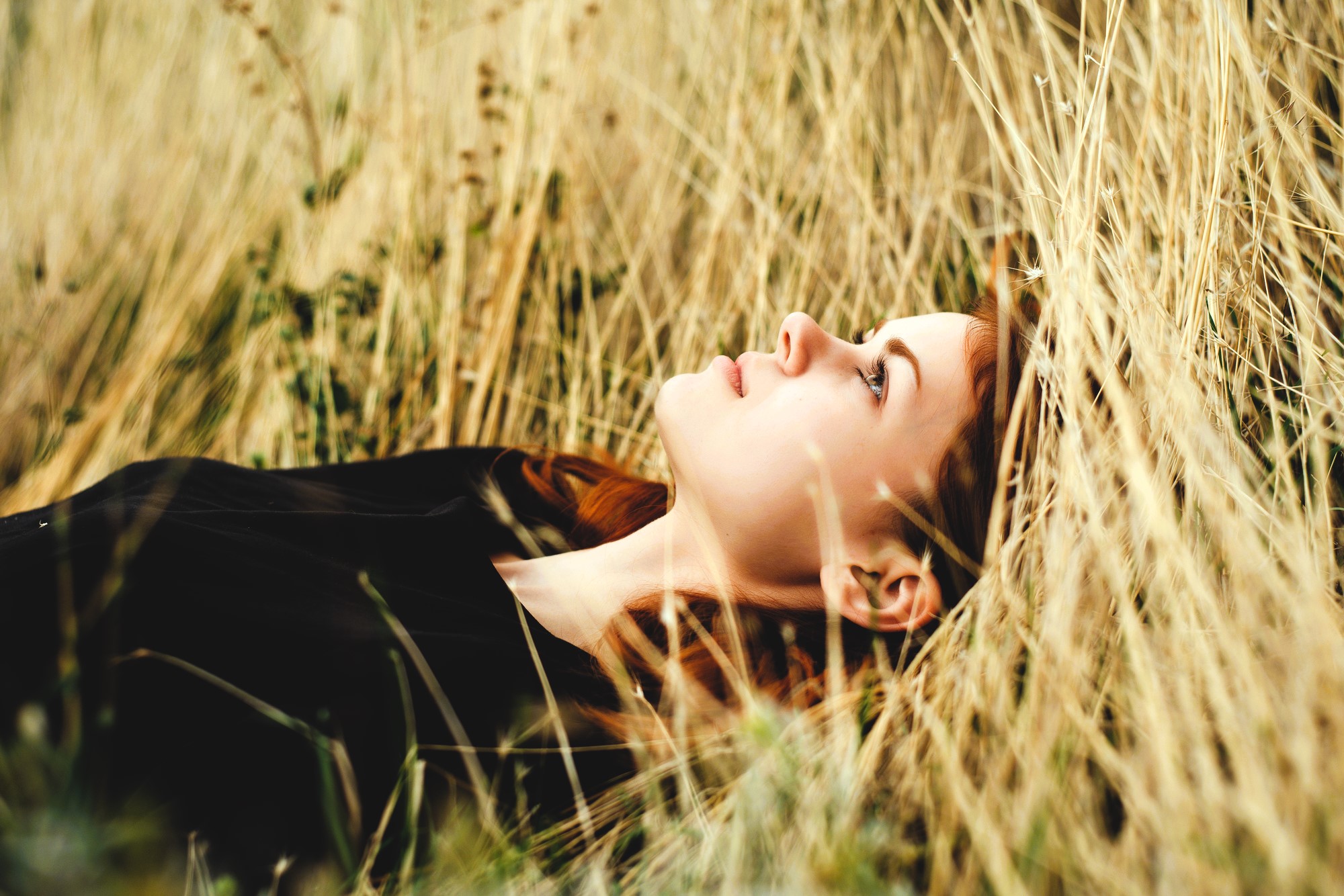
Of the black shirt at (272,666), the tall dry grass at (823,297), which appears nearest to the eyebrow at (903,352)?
the tall dry grass at (823,297)

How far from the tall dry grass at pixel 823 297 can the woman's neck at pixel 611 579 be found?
0.34m

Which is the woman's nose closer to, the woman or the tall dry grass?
the woman

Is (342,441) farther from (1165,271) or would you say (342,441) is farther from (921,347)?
(1165,271)

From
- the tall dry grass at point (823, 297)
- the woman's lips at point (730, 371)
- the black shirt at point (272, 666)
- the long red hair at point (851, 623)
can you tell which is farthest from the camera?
the woman's lips at point (730, 371)

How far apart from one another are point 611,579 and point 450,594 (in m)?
0.25

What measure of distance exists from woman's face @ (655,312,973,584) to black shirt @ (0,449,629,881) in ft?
0.95

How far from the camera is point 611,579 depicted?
4.25ft

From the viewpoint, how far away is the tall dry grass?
648mm

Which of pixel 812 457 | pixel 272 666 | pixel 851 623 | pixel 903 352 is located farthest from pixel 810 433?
pixel 272 666

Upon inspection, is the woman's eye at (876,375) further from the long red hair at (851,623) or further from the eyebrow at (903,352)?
the long red hair at (851,623)

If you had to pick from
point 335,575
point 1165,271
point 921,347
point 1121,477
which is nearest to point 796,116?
point 921,347

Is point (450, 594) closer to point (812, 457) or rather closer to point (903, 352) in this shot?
Result: point (812, 457)

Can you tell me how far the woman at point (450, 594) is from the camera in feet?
2.77

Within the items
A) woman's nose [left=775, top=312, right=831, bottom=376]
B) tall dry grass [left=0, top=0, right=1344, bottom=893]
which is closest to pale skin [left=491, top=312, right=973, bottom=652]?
woman's nose [left=775, top=312, right=831, bottom=376]
